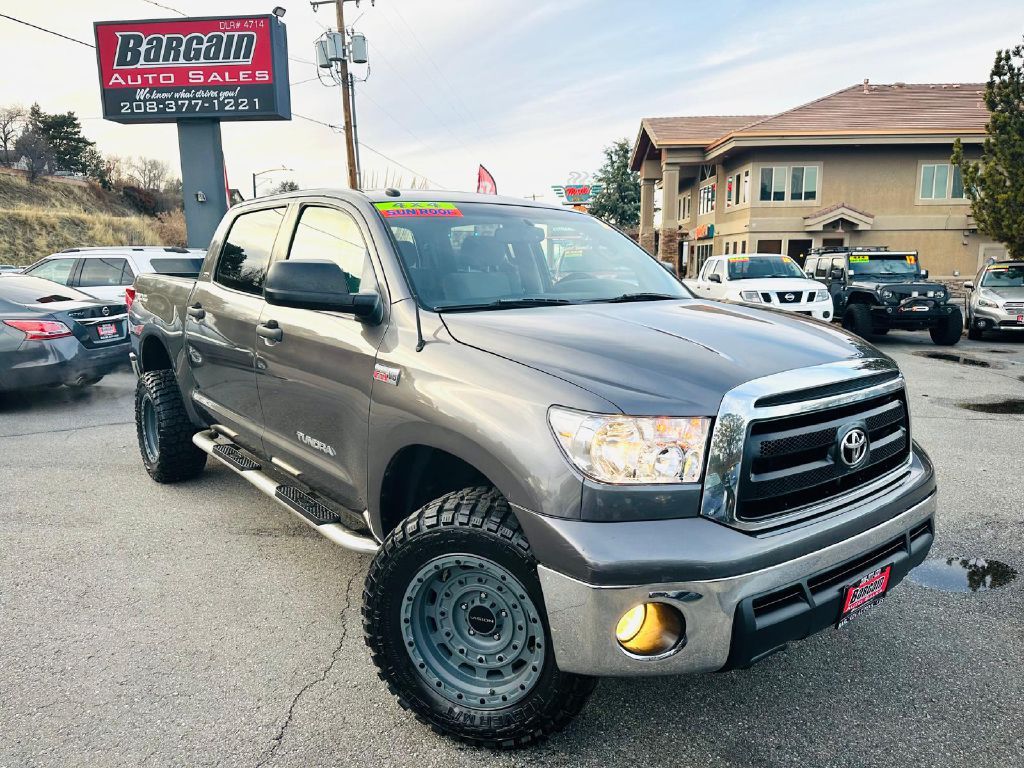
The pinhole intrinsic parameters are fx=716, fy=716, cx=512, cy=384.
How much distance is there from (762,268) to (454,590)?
13.7m

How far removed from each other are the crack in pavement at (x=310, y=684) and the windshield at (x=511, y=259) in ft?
4.90

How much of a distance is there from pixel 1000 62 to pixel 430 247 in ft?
61.8

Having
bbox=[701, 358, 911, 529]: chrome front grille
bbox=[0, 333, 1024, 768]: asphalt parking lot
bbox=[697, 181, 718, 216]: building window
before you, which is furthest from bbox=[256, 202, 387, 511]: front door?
bbox=[697, 181, 718, 216]: building window

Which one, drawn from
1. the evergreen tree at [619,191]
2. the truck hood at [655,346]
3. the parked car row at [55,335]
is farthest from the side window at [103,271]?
the evergreen tree at [619,191]

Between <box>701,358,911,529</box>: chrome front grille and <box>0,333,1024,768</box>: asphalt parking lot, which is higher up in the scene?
<box>701,358,911,529</box>: chrome front grille

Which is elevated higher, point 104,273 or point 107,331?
point 104,273

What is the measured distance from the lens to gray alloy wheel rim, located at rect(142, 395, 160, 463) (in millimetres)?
5168

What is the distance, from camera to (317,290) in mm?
2703

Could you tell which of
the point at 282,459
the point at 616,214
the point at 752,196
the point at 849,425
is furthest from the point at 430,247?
the point at 616,214

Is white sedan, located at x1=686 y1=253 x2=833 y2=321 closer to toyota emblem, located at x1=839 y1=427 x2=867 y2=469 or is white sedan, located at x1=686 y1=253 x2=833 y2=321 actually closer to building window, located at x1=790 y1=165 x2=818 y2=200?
toyota emblem, located at x1=839 y1=427 x2=867 y2=469

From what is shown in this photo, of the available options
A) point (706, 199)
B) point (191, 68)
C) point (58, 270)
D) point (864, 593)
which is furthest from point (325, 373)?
point (706, 199)

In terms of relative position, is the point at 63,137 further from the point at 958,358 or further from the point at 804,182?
the point at 958,358

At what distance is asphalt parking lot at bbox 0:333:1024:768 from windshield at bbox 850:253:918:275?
11160mm

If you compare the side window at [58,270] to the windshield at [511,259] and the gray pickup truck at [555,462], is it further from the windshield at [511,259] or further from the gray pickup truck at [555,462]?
the windshield at [511,259]
